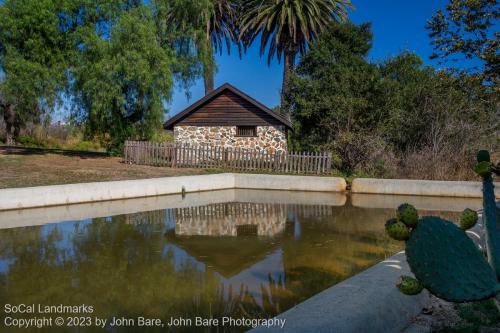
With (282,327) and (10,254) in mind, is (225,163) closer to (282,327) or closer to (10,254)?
(10,254)

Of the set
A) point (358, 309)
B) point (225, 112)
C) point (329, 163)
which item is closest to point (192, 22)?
point (225, 112)

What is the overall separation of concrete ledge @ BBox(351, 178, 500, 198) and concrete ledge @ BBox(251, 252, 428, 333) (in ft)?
33.9

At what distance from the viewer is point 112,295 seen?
509cm

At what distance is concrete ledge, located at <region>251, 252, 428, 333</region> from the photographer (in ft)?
9.95

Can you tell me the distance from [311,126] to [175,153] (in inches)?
324

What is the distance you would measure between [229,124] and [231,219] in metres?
13.4

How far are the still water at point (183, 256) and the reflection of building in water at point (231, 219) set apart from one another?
0.09ft

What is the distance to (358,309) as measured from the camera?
331cm

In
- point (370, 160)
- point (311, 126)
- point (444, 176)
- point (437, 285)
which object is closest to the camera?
point (437, 285)

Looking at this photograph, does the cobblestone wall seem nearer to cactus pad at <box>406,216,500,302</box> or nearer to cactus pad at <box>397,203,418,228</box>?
cactus pad at <box>406,216,500,302</box>

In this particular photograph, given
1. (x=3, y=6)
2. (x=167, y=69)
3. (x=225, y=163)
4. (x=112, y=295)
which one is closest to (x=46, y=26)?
(x=3, y=6)

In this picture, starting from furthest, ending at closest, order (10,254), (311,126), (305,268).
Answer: (311,126) < (10,254) < (305,268)

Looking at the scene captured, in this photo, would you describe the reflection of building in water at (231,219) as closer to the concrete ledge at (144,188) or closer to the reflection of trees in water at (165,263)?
the reflection of trees in water at (165,263)

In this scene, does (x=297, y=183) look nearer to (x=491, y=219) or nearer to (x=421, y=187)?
(x=421, y=187)
